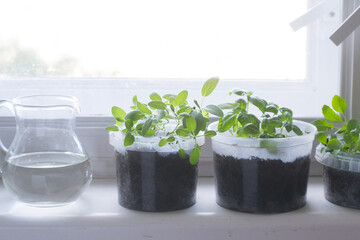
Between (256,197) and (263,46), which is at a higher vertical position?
(263,46)

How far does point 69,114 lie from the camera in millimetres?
923

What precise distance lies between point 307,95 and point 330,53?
0.32 ft

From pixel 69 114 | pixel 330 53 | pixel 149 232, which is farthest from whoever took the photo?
pixel 330 53

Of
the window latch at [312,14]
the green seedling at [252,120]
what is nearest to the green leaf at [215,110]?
the green seedling at [252,120]

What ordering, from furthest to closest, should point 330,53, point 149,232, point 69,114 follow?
point 330,53
point 69,114
point 149,232

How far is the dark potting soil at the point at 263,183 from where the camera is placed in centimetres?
84

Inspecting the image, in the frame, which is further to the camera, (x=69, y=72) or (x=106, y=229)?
(x=69, y=72)

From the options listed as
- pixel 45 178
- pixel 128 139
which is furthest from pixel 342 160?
pixel 45 178

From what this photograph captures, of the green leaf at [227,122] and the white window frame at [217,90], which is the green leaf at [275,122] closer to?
the green leaf at [227,122]

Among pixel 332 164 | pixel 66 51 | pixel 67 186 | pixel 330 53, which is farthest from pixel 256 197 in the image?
pixel 66 51

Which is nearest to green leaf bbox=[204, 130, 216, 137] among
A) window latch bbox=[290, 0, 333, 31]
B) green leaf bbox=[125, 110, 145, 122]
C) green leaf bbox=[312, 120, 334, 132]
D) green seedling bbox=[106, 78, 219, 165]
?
green seedling bbox=[106, 78, 219, 165]

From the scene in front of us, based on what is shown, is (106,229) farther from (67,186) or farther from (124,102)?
(124,102)

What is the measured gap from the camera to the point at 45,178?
85 centimetres

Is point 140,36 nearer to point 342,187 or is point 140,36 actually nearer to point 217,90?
point 217,90
